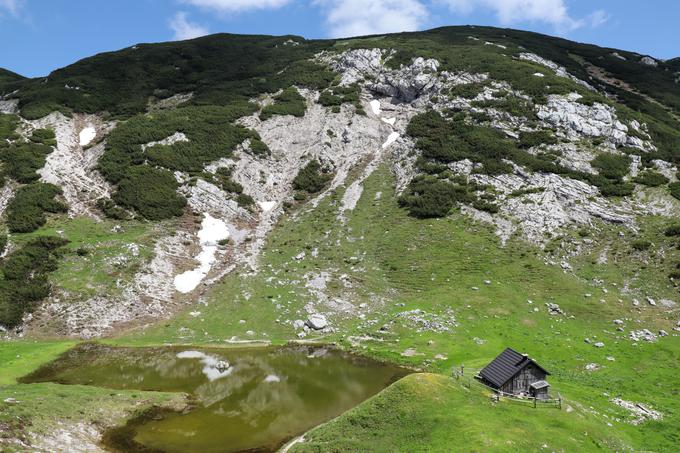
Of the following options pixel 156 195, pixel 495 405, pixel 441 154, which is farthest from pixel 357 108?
pixel 495 405

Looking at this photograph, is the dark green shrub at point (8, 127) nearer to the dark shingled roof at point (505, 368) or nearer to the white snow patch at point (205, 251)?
the white snow patch at point (205, 251)

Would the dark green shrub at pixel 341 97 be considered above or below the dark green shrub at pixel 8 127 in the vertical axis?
above

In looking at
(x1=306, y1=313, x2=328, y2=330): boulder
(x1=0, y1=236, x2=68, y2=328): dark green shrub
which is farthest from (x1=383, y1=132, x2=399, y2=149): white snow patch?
(x1=0, y1=236, x2=68, y2=328): dark green shrub

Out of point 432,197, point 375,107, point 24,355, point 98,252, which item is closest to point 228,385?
point 24,355

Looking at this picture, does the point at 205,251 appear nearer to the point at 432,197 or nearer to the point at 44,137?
the point at 432,197

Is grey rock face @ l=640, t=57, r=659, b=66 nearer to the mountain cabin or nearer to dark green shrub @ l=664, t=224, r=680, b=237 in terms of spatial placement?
dark green shrub @ l=664, t=224, r=680, b=237

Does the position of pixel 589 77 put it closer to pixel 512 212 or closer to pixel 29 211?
pixel 512 212

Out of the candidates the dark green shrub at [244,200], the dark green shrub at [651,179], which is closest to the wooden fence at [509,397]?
the dark green shrub at [244,200]
